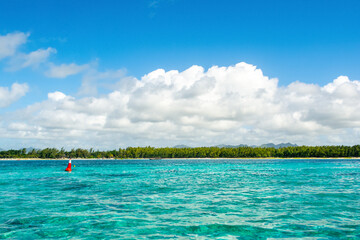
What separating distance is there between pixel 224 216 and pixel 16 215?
17.0m

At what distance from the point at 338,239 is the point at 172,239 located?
31.7ft

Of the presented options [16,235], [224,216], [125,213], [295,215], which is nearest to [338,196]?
[295,215]

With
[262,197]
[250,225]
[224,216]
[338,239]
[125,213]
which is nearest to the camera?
[338,239]

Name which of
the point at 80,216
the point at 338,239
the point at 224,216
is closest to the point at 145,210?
the point at 80,216

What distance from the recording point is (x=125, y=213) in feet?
76.8

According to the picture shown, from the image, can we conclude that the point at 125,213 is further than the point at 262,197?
No

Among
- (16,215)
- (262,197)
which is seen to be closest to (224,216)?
(262,197)

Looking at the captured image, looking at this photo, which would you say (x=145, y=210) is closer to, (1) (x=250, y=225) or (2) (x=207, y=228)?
(2) (x=207, y=228)

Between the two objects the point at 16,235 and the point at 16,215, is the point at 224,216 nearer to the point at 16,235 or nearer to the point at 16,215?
the point at 16,235

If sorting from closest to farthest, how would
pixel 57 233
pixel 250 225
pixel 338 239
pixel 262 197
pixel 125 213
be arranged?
pixel 338 239, pixel 57 233, pixel 250 225, pixel 125 213, pixel 262 197

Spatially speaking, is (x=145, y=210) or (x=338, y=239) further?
(x=145, y=210)

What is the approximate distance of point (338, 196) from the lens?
32.2 metres

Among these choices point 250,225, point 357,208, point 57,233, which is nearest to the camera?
point 57,233

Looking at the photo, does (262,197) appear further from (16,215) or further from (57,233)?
(16,215)
